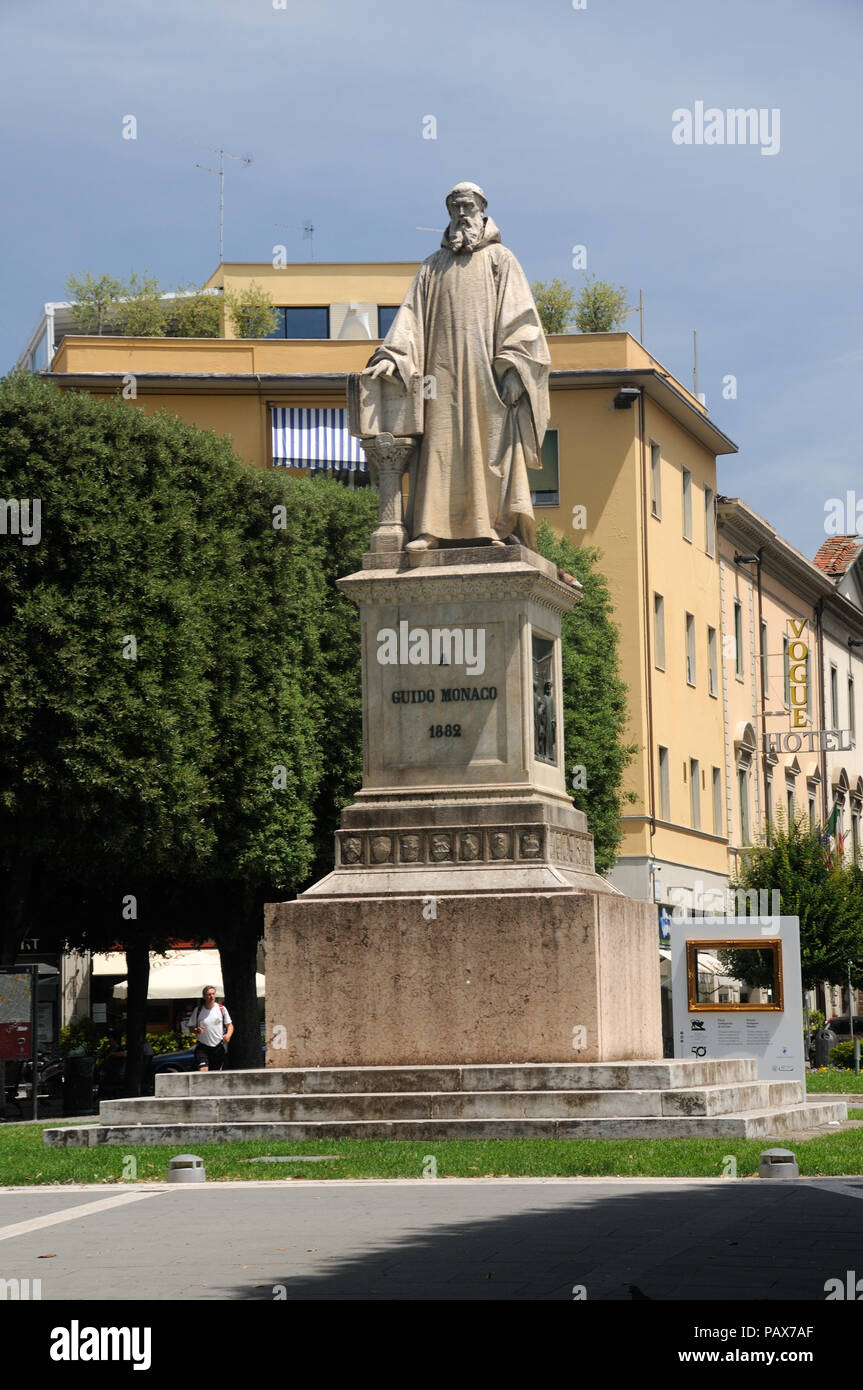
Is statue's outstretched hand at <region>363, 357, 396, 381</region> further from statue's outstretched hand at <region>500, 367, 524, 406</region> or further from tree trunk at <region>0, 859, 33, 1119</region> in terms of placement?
tree trunk at <region>0, 859, 33, 1119</region>

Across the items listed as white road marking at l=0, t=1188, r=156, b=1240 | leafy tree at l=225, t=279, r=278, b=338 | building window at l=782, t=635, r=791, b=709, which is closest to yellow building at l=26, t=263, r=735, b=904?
leafy tree at l=225, t=279, r=278, b=338

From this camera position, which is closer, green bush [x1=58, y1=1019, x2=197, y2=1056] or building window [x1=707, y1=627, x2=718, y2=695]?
green bush [x1=58, y1=1019, x2=197, y2=1056]

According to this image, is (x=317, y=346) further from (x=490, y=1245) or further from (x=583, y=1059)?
(x=490, y=1245)

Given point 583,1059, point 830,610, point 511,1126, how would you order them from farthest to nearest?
point 830,610
point 583,1059
point 511,1126

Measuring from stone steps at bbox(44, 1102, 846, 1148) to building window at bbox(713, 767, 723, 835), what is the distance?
44.8m

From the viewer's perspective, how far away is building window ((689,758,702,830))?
193 ft

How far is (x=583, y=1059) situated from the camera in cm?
1712

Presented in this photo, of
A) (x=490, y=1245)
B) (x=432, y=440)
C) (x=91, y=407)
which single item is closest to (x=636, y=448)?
(x=91, y=407)

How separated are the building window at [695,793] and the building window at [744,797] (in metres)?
5.63

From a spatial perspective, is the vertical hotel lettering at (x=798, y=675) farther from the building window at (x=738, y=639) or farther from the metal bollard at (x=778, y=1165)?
the metal bollard at (x=778, y=1165)

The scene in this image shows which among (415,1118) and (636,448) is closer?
(415,1118)

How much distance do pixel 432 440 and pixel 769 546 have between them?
165 ft

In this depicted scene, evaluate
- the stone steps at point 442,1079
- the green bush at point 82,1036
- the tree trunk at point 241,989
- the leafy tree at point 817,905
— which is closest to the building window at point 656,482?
the leafy tree at point 817,905

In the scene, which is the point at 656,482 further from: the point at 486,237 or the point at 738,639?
the point at 486,237
